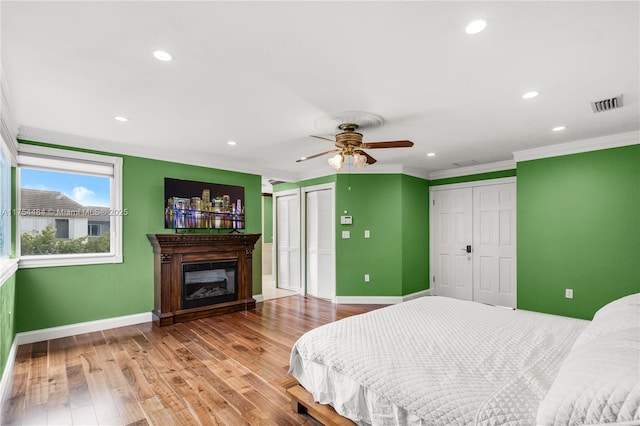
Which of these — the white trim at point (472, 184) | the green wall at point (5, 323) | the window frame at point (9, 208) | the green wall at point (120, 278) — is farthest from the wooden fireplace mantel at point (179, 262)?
the white trim at point (472, 184)

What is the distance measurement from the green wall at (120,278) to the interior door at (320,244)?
1958 millimetres

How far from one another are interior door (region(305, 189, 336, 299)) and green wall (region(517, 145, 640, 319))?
9.50 ft

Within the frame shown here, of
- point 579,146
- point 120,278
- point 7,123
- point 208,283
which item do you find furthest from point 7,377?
point 579,146

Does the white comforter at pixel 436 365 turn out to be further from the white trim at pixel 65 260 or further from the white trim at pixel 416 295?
the white trim at pixel 65 260

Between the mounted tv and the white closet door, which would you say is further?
the white closet door

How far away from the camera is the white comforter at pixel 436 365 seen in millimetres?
1327

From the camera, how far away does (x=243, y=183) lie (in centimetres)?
530

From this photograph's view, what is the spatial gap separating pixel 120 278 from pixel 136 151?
5.51 feet

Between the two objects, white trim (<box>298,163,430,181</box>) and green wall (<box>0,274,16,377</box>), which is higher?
white trim (<box>298,163,430,181</box>)

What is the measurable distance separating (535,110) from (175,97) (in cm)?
320

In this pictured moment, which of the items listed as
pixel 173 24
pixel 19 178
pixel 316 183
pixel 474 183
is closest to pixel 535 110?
→ pixel 474 183

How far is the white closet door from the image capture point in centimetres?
502

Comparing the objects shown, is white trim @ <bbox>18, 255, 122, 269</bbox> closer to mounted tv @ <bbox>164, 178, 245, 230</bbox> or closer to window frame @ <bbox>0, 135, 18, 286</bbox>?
window frame @ <bbox>0, 135, 18, 286</bbox>

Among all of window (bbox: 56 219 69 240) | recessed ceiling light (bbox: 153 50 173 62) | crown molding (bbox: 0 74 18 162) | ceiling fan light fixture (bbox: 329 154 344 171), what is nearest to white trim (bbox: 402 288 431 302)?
ceiling fan light fixture (bbox: 329 154 344 171)
